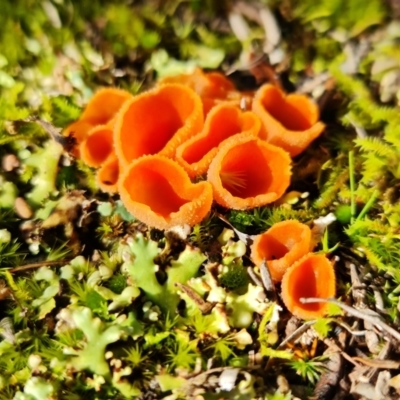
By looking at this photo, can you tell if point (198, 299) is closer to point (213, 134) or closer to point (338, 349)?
point (338, 349)

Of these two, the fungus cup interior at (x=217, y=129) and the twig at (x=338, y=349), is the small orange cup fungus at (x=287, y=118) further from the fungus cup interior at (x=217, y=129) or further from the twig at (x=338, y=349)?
the twig at (x=338, y=349)

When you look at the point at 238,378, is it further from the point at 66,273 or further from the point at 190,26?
the point at 190,26

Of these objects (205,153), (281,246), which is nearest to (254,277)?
(281,246)

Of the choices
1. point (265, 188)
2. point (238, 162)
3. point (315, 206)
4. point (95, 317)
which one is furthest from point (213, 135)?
point (95, 317)

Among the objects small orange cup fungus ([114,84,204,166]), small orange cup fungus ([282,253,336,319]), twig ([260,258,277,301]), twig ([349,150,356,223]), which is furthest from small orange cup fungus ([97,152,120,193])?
twig ([349,150,356,223])

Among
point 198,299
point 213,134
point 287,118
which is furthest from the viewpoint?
point 287,118

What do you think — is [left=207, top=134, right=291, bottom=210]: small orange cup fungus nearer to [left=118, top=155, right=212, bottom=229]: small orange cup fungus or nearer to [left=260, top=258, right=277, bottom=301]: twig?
[left=118, top=155, right=212, bottom=229]: small orange cup fungus
